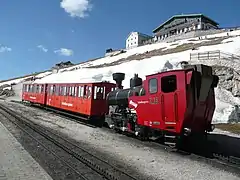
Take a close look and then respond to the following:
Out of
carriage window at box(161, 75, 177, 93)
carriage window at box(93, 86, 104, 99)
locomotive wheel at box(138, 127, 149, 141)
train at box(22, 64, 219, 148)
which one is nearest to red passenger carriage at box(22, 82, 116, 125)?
carriage window at box(93, 86, 104, 99)

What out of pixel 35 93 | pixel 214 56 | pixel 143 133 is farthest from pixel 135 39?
pixel 143 133

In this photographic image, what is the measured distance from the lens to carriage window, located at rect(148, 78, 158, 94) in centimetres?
1170

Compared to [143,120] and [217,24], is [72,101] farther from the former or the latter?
[217,24]

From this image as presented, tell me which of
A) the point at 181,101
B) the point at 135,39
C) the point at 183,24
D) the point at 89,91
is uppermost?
the point at 183,24

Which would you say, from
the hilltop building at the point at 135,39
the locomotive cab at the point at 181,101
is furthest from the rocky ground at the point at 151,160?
the hilltop building at the point at 135,39

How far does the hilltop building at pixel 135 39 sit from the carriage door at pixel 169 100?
11955 cm

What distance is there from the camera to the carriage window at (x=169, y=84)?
10.9m

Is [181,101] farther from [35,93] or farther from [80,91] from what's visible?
[35,93]

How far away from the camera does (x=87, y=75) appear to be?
169ft

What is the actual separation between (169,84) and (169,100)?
0.74m

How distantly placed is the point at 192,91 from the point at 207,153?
2769mm

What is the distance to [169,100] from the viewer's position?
35.8 ft

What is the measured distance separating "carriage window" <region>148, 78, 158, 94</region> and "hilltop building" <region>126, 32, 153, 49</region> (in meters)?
119

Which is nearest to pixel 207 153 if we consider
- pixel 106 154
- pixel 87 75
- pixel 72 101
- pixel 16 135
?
pixel 106 154
